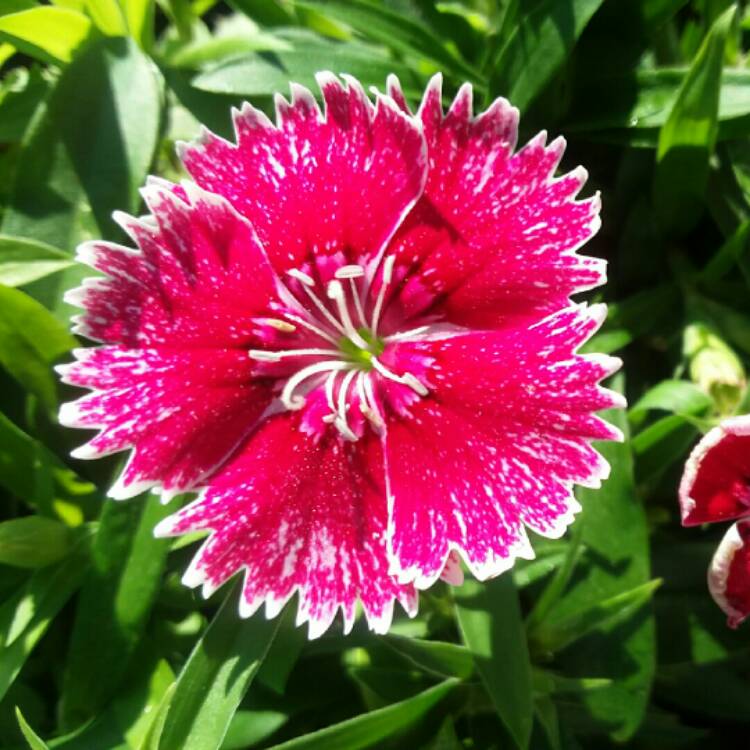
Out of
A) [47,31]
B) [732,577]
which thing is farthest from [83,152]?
[732,577]

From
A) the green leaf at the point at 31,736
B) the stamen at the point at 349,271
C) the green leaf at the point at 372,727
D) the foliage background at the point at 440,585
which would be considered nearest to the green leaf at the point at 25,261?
the foliage background at the point at 440,585

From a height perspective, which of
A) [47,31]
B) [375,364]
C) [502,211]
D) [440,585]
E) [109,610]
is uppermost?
[47,31]

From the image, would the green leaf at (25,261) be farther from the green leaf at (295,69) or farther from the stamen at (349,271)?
the stamen at (349,271)

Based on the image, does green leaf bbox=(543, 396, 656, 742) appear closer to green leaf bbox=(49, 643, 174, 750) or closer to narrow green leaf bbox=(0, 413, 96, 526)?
green leaf bbox=(49, 643, 174, 750)

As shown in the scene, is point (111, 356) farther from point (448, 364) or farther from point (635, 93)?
point (635, 93)

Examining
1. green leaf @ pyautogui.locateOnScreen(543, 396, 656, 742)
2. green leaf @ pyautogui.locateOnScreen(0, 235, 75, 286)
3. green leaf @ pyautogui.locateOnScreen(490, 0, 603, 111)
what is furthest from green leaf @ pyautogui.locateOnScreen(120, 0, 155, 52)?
green leaf @ pyautogui.locateOnScreen(543, 396, 656, 742)

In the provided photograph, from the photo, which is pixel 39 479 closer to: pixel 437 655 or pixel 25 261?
pixel 25 261
